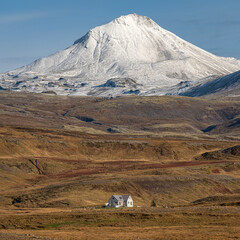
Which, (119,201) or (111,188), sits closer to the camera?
(119,201)

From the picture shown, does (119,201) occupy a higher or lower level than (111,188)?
lower

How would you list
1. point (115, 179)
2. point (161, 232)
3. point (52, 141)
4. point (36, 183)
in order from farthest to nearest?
point (52, 141)
point (36, 183)
point (115, 179)
point (161, 232)

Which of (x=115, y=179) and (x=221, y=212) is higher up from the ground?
(x=115, y=179)

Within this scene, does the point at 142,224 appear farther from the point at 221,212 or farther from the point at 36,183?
the point at 36,183

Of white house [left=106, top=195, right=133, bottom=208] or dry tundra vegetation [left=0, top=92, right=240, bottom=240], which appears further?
white house [left=106, top=195, right=133, bottom=208]

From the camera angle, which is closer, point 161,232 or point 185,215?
point 161,232

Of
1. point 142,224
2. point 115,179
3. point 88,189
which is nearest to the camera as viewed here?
point 142,224

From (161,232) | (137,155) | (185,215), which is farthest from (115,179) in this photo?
(137,155)

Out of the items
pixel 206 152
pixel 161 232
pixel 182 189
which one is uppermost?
pixel 206 152

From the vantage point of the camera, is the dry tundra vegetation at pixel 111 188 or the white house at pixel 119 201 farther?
the white house at pixel 119 201

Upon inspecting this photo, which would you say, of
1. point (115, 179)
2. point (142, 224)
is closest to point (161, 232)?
point (142, 224)
